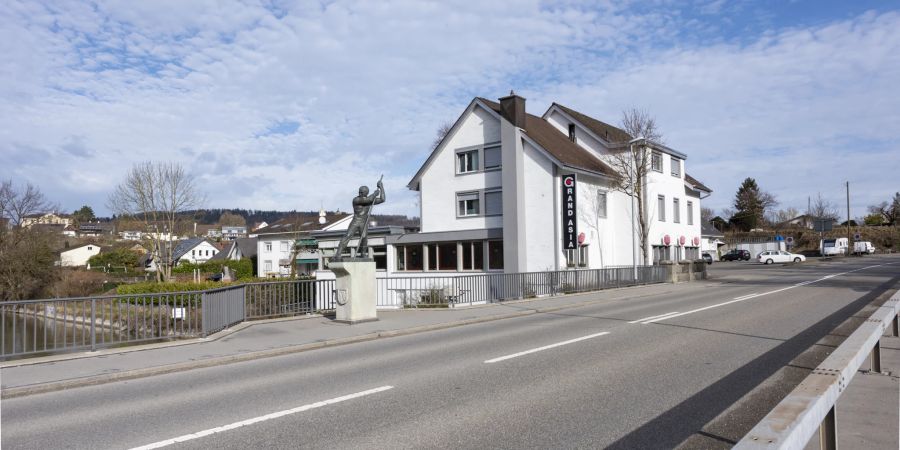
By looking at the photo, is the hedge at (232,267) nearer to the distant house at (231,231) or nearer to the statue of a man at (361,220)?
the statue of a man at (361,220)

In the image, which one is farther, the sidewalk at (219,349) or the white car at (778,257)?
the white car at (778,257)

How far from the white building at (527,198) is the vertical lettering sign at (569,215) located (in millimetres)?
56

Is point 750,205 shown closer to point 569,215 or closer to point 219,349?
point 569,215

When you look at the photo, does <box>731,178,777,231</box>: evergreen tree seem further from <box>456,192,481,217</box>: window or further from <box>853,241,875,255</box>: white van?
<box>456,192,481,217</box>: window

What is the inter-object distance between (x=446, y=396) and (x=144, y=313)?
336 inches

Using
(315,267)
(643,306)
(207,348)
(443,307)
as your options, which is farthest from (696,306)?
(315,267)

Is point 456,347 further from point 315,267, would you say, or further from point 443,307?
point 315,267

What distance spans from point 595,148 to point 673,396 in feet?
114

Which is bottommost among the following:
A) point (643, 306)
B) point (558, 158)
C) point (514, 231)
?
point (643, 306)

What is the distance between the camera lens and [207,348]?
468 inches

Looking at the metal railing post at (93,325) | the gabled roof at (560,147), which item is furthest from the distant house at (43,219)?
the metal railing post at (93,325)

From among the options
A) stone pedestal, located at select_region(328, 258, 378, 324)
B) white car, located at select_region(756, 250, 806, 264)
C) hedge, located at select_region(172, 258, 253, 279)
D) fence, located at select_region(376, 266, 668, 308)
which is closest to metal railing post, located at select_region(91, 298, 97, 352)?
stone pedestal, located at select_region(328, 258, 378, 324)

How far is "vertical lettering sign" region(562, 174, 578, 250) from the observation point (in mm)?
32406

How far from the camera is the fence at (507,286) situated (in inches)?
892
